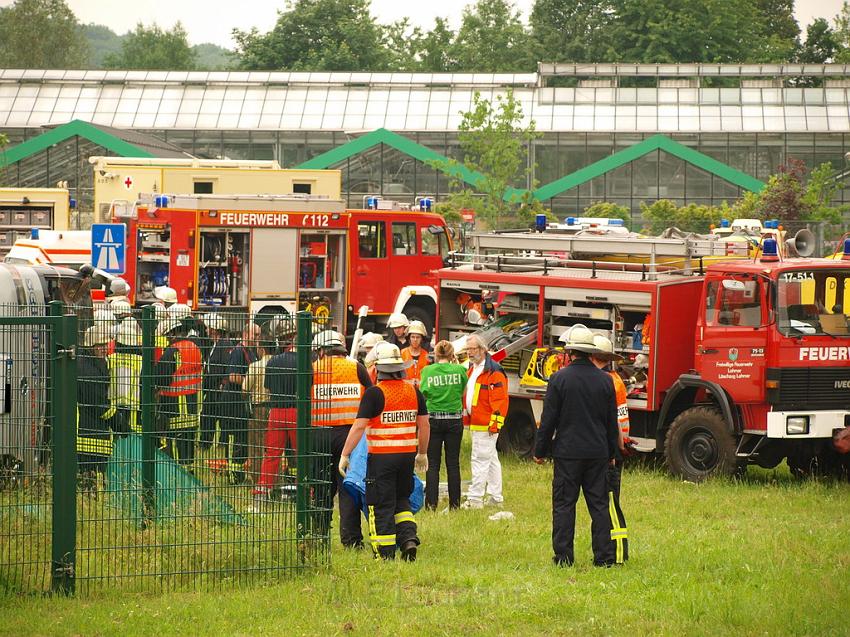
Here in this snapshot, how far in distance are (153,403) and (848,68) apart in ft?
163

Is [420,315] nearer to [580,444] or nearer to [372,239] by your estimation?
[372,239]

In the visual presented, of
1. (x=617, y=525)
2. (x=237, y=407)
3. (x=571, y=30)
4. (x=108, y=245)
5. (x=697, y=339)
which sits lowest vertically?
(x=617, y=525)

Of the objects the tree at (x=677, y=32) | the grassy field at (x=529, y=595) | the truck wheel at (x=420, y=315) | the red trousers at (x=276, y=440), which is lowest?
the grassy field at (x=529, y=595)

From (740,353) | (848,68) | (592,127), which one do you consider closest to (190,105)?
(592,127)

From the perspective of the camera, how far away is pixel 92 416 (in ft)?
28.8

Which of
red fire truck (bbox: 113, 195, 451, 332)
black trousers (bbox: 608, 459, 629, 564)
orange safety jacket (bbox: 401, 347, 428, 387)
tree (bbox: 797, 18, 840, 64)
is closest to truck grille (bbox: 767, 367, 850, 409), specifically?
orange safety jacket (bbox: 401, 347, 428, 387)

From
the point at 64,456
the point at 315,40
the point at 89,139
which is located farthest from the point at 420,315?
Result: the point at 315,40

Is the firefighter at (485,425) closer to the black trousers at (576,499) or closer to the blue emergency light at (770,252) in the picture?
the black trousers at (576,499)

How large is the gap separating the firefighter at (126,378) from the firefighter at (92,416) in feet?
0.24

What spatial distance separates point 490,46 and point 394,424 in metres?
88.7

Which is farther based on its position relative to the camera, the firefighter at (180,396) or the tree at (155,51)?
the tree at (155,51)

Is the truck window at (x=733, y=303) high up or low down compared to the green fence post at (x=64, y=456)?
up

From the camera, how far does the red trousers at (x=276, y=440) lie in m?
8.71

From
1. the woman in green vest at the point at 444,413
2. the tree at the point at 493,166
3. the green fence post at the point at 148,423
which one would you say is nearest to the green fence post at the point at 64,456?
the green fence post at the point at 148,423
